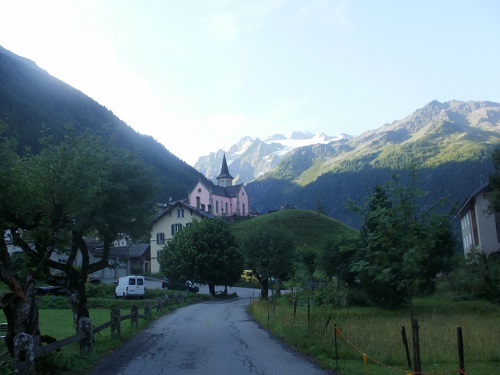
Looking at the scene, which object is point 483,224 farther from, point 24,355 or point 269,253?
point 24,355

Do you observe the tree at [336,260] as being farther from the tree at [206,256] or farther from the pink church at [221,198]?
the pink church at [221,198]

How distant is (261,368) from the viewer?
468 inches

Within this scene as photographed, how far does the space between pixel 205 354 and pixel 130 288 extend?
92.8ft

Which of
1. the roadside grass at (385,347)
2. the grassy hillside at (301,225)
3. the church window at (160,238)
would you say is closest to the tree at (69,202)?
the roadside grass at (385,347)

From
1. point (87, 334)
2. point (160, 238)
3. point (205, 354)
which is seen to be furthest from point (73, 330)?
point (160, 238)

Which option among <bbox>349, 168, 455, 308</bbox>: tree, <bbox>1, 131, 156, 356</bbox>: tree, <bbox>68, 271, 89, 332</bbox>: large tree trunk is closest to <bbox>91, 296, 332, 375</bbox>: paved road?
<bbox>68, 271, 89, 332</bbox>: large tree trunk

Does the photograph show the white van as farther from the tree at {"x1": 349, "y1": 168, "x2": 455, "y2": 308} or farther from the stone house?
the tree at {"x1": 349, "y1": 168, "x2": 455, "y2": 308}

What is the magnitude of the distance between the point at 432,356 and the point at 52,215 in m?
10.4

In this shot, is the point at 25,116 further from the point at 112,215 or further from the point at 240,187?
the point at 112,215

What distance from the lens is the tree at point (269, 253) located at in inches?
1623

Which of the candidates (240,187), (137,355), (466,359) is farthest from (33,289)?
(240,187)

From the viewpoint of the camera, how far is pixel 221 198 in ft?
399

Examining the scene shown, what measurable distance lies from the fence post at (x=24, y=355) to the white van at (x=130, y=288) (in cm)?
3176

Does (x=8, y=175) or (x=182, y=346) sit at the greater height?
(x=8, y=175)
